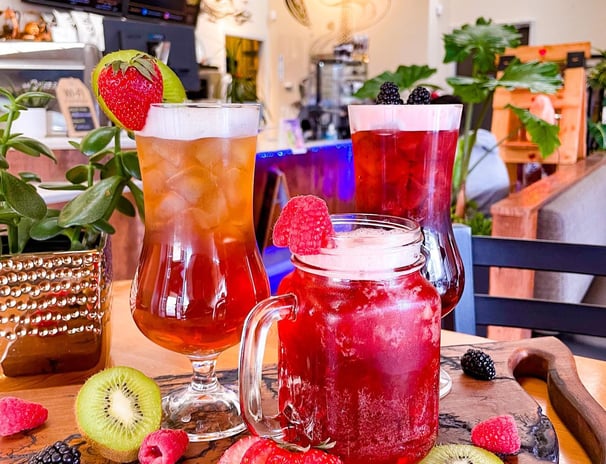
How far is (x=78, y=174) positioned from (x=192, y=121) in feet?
1.48

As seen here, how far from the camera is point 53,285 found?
0.92 metres

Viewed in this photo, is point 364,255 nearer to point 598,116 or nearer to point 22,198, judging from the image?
point 22,198

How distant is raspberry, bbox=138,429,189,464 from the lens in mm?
691

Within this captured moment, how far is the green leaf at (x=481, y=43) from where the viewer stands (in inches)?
106

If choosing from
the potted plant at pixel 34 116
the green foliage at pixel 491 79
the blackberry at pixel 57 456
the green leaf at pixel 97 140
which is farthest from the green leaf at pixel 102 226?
the potted plant at pixel 34 116

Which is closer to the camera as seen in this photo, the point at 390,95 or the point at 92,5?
the point at 390,95

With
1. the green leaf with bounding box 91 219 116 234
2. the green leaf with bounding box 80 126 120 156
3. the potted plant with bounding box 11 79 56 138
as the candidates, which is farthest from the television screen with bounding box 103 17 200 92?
the green leaf with bounding box 91 219 116 234

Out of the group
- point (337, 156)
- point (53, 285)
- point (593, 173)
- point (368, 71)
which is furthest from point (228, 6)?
point (53, 285)

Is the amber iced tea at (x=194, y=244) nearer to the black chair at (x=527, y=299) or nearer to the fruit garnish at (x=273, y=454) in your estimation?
the fruit garnish at (x=273, y=454)

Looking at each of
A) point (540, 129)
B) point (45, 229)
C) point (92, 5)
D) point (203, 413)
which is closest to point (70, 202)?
point (45, 229)

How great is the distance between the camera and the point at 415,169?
2.92ft

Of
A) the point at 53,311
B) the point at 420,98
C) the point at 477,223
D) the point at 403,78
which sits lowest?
the point at 477,223

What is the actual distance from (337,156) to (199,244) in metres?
1.18

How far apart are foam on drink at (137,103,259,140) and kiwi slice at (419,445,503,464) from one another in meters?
0.45
